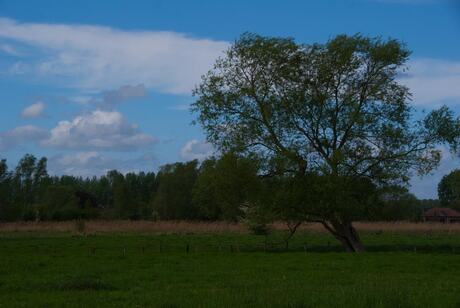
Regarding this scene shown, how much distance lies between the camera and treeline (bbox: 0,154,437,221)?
37.5 metres

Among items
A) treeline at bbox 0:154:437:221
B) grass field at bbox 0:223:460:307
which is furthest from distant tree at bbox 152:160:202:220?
grass field at bbox 0:223:460:307

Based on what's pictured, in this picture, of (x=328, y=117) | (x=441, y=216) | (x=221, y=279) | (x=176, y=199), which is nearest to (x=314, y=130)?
(x=328, y=117)

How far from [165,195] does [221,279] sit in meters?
91.4

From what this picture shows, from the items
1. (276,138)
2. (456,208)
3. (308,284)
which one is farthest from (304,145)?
(456,208)

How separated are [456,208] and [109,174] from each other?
330 ft

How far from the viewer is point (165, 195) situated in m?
112

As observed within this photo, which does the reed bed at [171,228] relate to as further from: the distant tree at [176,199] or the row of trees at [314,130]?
the distant tree at [176,199]

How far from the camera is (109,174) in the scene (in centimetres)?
18412

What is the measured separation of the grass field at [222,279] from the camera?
48.4 feet

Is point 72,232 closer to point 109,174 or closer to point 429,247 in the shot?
point 429,247

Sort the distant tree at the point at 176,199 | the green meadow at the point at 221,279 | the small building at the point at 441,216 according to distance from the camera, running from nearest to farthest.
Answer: the green meadow at the point at 221,279
the distant tree at the point at 176,199
the small building at the point at 441,216

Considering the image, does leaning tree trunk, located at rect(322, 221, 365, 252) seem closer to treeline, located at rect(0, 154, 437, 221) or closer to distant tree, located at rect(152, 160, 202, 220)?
treeline, located at rect(0, 154, 437, 221)

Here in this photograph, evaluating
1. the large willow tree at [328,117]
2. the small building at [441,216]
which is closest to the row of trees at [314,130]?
the large willow tree at [328,117]

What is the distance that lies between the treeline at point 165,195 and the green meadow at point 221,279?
4.00m
